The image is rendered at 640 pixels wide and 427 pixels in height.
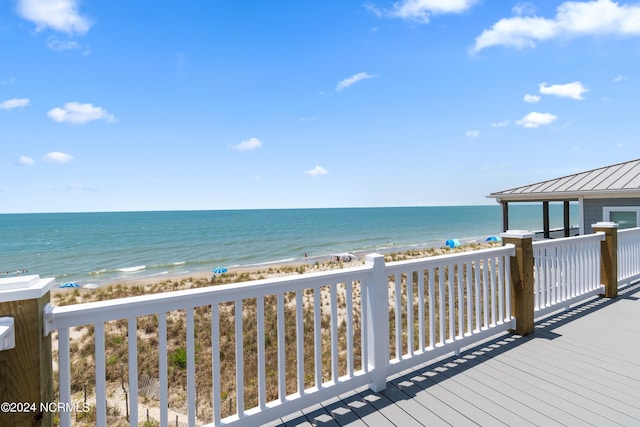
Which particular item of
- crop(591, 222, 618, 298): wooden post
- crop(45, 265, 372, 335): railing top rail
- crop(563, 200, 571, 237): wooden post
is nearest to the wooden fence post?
crop(45, 265, 372, 335): railing top rail

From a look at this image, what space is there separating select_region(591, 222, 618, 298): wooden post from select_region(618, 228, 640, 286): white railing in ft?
1.69

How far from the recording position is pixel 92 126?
3375 centimetres

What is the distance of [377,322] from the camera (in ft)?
7.80

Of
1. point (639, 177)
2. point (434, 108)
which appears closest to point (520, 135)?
point (434, 108)

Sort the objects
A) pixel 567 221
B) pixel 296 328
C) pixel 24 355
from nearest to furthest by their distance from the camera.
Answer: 1. pixel 24 355
2. pixel 296 328
3. pixel 567 221

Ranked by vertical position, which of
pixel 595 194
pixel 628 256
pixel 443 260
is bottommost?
pixel 628 256

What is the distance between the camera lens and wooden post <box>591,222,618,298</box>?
4.62 meters

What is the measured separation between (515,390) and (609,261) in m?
3.50

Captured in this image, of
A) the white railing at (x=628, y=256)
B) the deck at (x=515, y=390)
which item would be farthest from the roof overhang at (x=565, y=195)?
the deck at (x=515, y=390)

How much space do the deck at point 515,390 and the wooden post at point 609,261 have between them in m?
1.49

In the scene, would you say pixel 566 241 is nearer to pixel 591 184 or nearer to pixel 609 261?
pixel 609 261

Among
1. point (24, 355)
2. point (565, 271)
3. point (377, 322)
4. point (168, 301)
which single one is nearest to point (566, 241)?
point (565, 271)

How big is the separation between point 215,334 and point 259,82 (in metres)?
16.2

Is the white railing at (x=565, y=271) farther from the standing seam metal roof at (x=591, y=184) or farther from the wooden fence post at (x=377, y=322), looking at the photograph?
the standing seam metal roof at (x=591, y=184)
